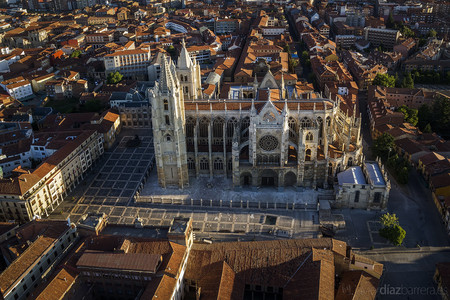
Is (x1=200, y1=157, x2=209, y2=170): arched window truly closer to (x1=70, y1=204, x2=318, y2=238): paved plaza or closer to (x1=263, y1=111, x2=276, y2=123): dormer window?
(x1=70, y1=204, x2=318, y2=238): paved plaza

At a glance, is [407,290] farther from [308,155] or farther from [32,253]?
[32,253]

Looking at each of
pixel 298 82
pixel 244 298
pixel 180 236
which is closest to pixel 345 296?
pixel 244 298

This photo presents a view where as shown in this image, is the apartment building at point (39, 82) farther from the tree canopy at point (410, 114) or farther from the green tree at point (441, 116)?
the green tree at point (441, 116)

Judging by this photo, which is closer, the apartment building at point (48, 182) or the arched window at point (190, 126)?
the apartment building at point (48, 182)

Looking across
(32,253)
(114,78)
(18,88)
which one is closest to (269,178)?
(32,253)

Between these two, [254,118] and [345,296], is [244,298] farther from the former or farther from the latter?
[254,118]

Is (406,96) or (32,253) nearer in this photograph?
(32,253)

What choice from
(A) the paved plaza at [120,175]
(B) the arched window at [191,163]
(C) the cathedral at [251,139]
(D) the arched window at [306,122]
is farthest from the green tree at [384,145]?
(A) the paved plaza at [120,175]
